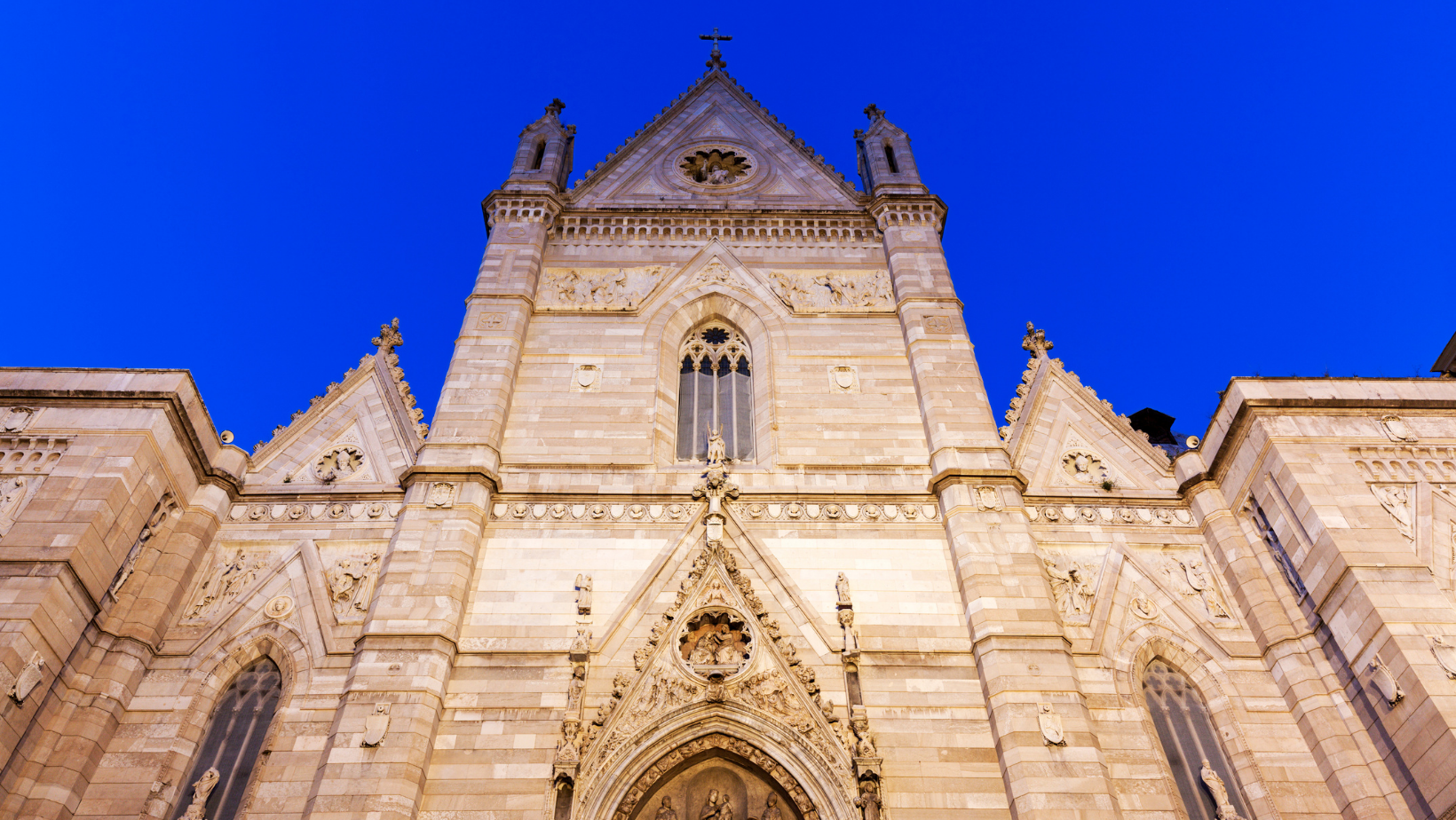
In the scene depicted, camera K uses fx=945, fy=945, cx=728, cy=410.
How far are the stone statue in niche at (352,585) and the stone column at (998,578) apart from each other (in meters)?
8.46

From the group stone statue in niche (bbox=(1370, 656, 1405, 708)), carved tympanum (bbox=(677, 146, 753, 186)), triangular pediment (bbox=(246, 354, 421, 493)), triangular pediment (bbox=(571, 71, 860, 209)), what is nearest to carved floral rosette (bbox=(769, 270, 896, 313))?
triangular pediment (bbox=(571, 71, 860, 209))

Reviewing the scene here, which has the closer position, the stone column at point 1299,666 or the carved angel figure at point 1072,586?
the stone column at point 1299,666

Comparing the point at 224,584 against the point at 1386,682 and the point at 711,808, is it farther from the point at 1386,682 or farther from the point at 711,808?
the point at 1386,682

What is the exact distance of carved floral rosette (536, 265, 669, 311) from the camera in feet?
60.2

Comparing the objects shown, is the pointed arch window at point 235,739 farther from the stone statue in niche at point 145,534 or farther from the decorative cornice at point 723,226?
the decorative cornice at point 723,226

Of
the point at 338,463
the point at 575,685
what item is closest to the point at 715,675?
the point at 575,685

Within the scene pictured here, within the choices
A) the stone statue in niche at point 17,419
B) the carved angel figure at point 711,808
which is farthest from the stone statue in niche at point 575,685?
the stone statue in niche at point 17,419

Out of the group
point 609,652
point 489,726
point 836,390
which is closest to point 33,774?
point 489,726

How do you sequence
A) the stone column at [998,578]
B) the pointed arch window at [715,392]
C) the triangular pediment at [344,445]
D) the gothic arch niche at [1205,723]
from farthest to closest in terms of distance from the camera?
the pointed arch window at [715,392] < the triangular pediment at [344,445] < the gothic arch niche at [1205,723] < the stone column at [998,578]

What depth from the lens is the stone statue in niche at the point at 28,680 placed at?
10750 millimetres

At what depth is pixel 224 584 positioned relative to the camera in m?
13.6

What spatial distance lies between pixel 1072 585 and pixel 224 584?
12.3 metres

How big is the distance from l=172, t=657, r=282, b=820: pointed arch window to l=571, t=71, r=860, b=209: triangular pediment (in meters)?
12.0

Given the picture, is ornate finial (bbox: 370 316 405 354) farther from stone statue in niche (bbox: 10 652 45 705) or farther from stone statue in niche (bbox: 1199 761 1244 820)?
stone statue in niche (bbox: 1199 761 1244 820)
